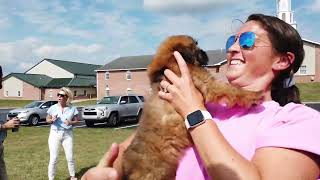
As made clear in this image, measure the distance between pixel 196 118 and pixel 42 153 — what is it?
15315mm

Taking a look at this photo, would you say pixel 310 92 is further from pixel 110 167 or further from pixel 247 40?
pixel 110 167

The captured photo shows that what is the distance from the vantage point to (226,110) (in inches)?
104

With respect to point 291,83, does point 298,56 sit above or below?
above

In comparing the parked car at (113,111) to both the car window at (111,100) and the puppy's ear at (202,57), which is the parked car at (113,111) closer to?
the car window at (111,100)

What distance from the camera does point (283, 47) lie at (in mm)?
2738

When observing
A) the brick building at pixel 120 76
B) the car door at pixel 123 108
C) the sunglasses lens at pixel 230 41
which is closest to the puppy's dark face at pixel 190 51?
the sunglasses lens at pixel 230 41

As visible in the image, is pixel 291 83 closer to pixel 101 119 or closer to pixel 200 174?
pixel 200 174

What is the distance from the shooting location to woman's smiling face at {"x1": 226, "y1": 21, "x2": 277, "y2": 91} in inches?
105

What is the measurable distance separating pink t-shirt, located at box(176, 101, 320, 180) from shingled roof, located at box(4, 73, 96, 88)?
287 feet

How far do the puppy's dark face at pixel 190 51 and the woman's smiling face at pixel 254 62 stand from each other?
19.3 inches

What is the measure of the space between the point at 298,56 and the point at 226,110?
2.19ft

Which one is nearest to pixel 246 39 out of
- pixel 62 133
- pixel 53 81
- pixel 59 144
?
pixel 62 133

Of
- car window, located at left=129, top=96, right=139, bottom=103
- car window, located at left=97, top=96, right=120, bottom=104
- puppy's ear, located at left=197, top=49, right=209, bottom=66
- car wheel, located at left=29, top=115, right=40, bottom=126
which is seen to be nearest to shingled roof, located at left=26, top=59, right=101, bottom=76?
car wheel, located at left=29, top=115, right=40, bottom=126

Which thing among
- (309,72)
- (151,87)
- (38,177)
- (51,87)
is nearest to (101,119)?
(38,177)
